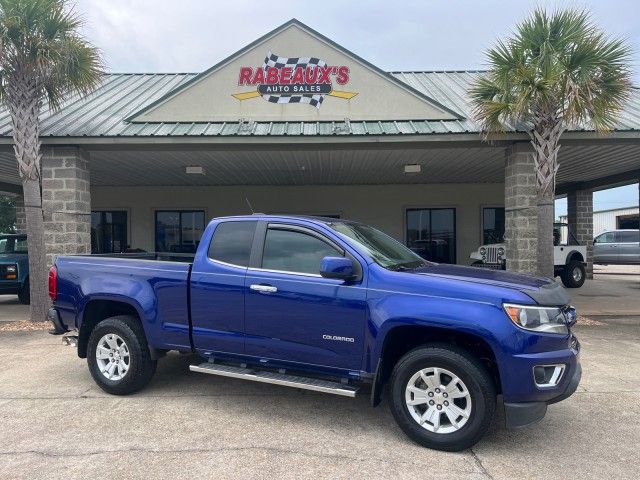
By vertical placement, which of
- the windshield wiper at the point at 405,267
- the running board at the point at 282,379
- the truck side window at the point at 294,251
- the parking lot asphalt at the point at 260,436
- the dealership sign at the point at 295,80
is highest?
the dealership sign at the point at 295,80

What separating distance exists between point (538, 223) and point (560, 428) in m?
5.40

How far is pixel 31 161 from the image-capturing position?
8.64 m

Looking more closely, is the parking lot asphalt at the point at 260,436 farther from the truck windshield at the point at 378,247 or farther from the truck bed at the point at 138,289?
the truck windshield at the point at 378,247

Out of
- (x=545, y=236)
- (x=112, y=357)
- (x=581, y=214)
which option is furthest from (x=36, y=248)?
(x=581, y=214)

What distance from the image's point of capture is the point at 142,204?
16.7 meters

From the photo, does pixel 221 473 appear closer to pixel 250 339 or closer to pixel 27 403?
pixel 250 339

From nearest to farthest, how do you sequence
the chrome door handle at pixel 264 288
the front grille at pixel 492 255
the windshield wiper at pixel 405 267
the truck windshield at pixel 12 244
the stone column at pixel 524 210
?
the windshield wiper at pixel 405 267, the chrome door handle at pixel 264 288, the stone column at pixel 524 210, the truck windshield at pixel 12 244, the front grille at pixel 492 255

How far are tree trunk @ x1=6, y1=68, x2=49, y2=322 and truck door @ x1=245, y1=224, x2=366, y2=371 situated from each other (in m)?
6.15

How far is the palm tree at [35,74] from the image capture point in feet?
26.3

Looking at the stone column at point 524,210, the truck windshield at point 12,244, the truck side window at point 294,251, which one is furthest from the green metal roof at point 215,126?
the truck side window at point 294,251

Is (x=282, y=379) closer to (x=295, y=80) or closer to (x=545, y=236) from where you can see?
(x=545, y=236)

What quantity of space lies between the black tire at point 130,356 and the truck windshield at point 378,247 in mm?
2319

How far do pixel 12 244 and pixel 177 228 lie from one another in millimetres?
5551

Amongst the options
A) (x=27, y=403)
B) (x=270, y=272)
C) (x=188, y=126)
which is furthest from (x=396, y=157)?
(x=27, y=403)
